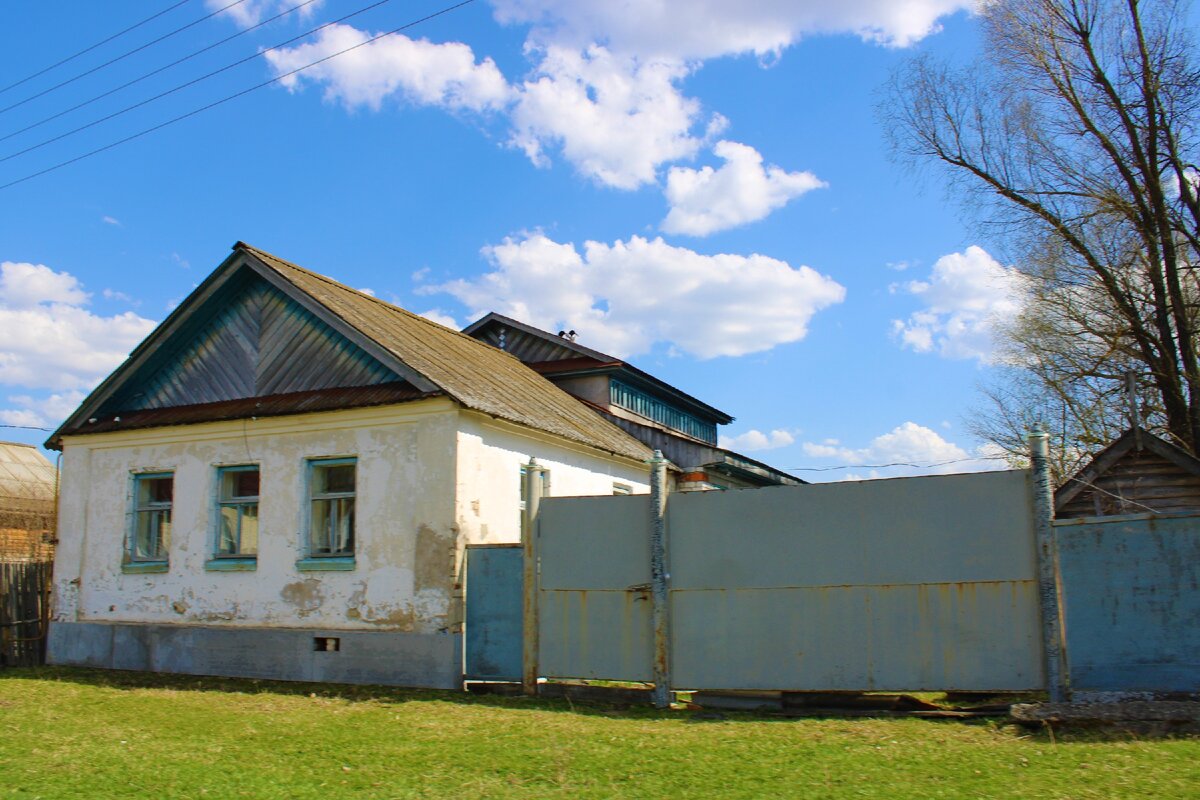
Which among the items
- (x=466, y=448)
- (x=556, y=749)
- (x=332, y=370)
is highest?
(x=332, y=370)

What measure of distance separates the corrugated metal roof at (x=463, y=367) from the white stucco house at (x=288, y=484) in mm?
80

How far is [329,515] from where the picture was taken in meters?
13.6

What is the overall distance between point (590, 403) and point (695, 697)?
1238 centimetres

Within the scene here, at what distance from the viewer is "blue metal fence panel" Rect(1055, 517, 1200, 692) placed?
8.46m

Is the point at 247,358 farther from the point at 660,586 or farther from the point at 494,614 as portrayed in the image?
the point at 660,586

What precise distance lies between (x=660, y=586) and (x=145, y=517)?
31.0 ft

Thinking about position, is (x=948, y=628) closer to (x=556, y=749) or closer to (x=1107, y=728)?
(x=1107, y=728)

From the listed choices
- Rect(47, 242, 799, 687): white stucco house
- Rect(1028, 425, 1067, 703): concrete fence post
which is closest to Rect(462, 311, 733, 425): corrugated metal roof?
Rect(47, 242, 799, 687): white stucco house

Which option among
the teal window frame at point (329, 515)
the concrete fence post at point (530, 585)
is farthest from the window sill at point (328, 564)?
the concrete fence post at point (530, 585)

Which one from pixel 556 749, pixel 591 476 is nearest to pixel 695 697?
pixel 556 749

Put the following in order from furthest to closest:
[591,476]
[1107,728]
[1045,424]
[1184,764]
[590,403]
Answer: [1045,424] < [590,403] < [591,476] < [1107,728] < [1184,764]

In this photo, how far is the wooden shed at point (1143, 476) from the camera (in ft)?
48.1

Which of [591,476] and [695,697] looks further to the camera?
[591,476]

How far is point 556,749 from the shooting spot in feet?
25.9
